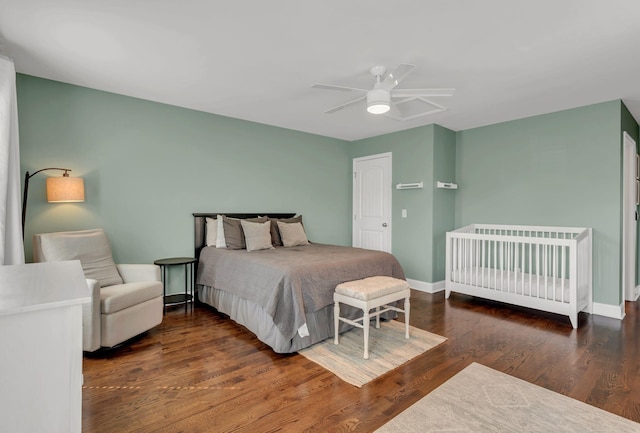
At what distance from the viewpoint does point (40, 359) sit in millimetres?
1090

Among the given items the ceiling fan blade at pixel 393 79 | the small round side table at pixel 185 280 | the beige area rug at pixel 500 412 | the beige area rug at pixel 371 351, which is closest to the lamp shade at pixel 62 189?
the small round side table at pixel 185 280

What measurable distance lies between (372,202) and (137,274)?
372 centimetres

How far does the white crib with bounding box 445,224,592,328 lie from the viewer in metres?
3.47

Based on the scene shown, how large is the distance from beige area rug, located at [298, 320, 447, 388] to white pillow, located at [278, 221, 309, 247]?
150 cm

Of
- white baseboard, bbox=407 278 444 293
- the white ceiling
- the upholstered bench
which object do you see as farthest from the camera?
white baseboard, bbox=407 278 444 293

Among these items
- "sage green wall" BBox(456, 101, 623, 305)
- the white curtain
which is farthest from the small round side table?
"sage green wall" BBox(456, 101, 623, 305)

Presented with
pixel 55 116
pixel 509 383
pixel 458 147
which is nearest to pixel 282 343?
pixel 509 383

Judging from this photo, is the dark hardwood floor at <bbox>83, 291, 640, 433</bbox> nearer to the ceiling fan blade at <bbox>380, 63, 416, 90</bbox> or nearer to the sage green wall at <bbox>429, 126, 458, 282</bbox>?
the sage green wall at <bbox>429, 126, 458, 282</bbox>

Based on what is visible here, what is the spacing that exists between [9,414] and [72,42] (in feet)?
8.43

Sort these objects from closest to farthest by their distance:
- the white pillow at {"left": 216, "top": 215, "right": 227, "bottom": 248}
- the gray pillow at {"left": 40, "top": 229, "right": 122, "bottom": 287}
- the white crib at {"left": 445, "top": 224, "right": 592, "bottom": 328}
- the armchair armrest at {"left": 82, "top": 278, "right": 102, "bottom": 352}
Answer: the armchair armrest at {"left": 82, "top": 278, "right": 102, "bottom": 352}, the gray pillow at {"left": 40, "top": 229, "right": 122, "bottom": 287}, the white crib at {"left": 445, "top": 224, "right": 592, "bottom": 328}, the white pillow at {"left": 216, "top": 215, "right": 227, "bottom": 248}

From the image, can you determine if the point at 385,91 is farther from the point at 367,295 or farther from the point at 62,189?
the point at 62,189

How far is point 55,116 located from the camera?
3234 millimetres

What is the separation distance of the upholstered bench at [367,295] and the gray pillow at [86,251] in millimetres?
2108

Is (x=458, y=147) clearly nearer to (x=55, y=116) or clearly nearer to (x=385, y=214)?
(x=385, y=214)
